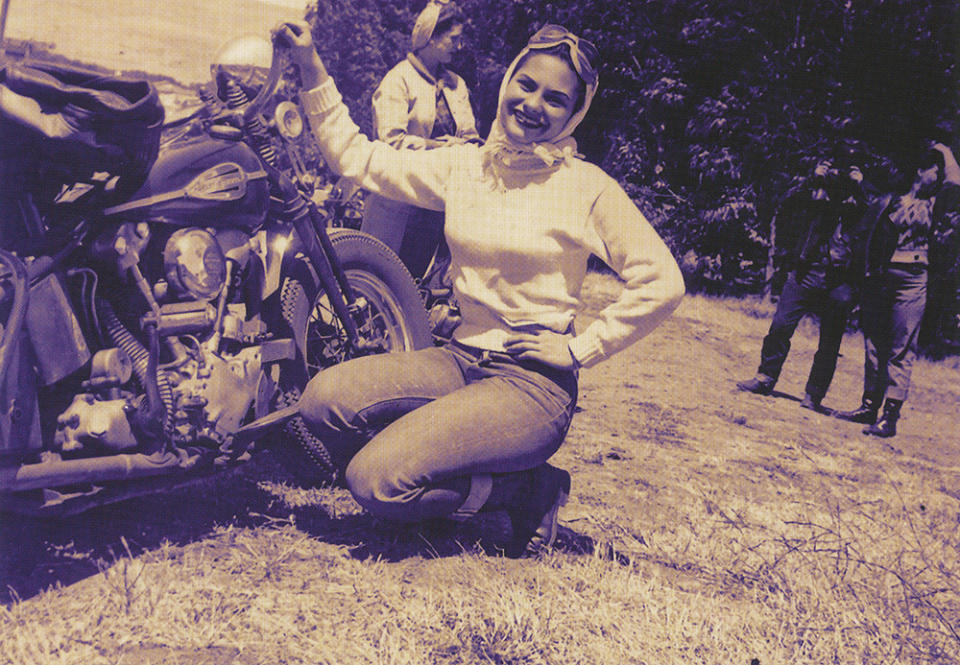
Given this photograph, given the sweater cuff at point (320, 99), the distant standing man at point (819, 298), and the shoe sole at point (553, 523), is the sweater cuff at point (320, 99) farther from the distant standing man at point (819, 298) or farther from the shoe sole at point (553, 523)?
the distant standing man at point (819, 298)

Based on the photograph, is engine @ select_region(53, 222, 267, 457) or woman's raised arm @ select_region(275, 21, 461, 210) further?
woman's raised arm @ select_region(275, 21, 461, 210)

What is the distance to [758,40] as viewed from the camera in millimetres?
12680

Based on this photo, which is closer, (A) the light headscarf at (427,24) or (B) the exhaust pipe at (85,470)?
(B) the exhaust pipe at (85,470)

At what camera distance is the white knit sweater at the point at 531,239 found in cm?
273

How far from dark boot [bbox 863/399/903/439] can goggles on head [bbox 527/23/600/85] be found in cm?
454

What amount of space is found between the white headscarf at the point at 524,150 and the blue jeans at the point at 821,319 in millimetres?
4691

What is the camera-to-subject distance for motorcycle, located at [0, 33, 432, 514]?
246cm

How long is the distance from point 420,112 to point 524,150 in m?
2.28

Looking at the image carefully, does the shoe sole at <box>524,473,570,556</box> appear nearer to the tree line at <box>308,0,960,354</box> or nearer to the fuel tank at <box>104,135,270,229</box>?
the fuel tank at <box>104,135,270,229</box>

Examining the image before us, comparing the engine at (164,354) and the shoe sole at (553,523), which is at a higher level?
the engine at (164,354)

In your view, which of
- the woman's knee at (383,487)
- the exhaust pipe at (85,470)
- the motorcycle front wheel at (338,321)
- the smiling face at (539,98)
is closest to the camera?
the exhaust pipe at (85,470)

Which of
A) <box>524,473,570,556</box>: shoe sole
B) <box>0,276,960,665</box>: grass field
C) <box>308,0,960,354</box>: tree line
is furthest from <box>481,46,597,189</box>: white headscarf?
<box>308,0,960,354</box>: tree line

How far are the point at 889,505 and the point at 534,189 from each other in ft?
8.82

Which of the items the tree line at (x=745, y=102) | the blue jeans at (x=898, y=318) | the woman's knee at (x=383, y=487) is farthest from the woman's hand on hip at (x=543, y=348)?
the tree line at (x=745, y=102)
